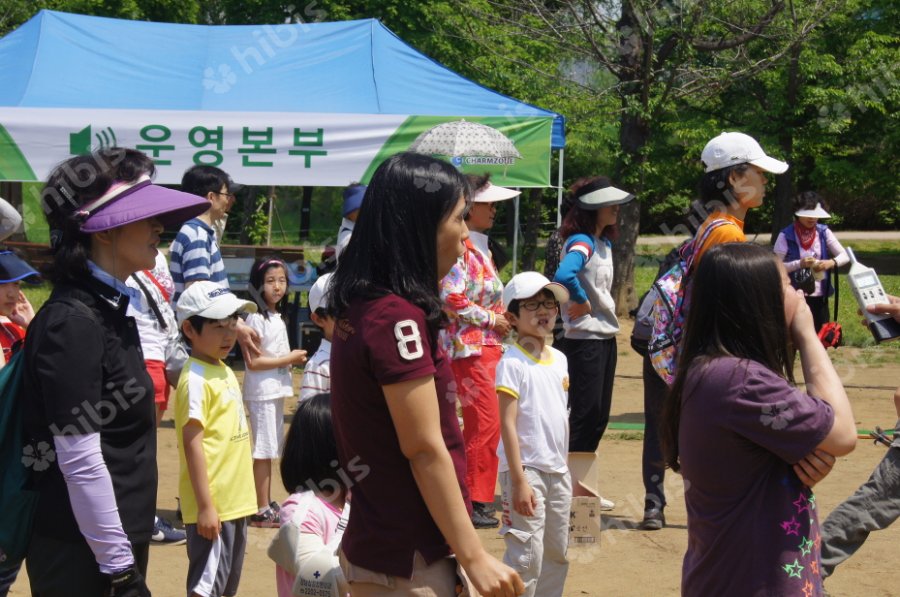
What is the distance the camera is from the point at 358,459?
2482 mm

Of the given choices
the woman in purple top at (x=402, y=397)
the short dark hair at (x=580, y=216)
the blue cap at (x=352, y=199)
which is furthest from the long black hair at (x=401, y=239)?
the short dark hair at (x=580, y=216)

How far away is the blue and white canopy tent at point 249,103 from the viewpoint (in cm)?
936

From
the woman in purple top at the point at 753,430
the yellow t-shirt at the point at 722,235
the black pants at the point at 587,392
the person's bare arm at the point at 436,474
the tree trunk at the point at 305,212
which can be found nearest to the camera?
the person's bare arm at the point at 436,474

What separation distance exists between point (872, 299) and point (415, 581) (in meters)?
3.02

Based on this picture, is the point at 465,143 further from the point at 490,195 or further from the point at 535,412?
the point at 535,412

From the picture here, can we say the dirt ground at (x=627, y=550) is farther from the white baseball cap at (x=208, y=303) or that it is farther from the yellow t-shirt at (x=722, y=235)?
the yellow t-shirt at (x=722, y=235)

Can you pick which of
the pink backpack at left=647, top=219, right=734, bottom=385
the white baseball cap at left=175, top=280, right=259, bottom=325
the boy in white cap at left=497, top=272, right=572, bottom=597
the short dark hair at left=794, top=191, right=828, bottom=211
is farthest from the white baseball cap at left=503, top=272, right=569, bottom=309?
the short dark hair at left=794, top=191, right=828, bottom=211

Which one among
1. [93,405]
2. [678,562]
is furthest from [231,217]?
[93,405]

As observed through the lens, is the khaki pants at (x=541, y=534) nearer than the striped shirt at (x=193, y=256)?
Yes

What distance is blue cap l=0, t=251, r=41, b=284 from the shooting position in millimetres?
4754

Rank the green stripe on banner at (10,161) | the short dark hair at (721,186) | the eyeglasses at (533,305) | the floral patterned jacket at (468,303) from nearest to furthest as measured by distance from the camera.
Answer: the short dark hair at (721,186)
the eyeglasses at (533,305)
the floral patterned jacket at (468,303)
the green stripe on banner at (10,161)

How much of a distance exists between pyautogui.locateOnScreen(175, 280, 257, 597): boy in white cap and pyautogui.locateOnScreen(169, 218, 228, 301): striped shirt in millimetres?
1347

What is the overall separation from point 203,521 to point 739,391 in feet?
7.54

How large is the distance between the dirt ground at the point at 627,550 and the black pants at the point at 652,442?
203mm
